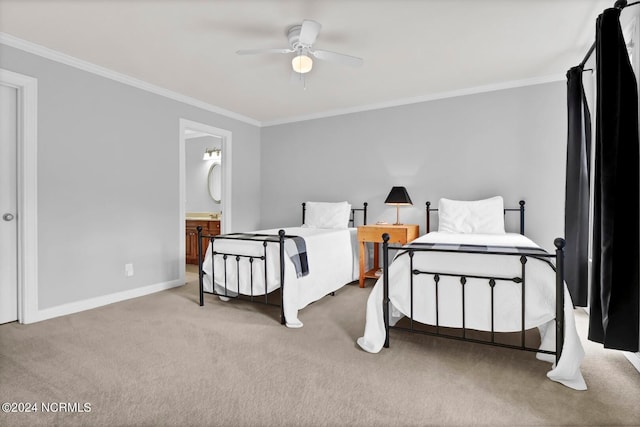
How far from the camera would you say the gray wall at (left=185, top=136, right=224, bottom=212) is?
21.6ft

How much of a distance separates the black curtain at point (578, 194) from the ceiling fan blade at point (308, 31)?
7.24 ft

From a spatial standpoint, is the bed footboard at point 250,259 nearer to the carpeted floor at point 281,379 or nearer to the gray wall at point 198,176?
the carpeted floor at point 281,379

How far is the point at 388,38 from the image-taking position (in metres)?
2.90

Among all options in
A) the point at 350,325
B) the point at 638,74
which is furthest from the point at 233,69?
the point at 638,74

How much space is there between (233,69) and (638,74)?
3.24 meters

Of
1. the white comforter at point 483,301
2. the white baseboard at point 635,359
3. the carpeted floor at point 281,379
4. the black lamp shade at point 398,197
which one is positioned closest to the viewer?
the carpeted floor at point 281,379

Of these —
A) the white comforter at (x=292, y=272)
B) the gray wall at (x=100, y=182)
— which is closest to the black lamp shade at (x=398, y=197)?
the white comforter at (x=292, y=272)

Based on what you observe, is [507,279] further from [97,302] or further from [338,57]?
[97,302]

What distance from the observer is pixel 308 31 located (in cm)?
249

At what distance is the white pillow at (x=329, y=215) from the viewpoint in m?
4.59

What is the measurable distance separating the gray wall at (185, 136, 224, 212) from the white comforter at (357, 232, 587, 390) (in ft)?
15.7

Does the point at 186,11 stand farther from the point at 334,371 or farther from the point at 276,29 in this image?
the point at 334,371

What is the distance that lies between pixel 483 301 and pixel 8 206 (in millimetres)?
3796

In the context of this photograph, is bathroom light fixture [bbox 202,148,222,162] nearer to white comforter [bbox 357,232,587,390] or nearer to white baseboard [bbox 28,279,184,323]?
white baseboard [bbox 28,279,184,323]
